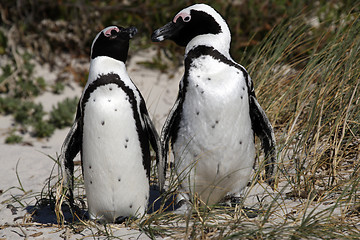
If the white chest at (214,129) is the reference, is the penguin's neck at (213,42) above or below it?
above

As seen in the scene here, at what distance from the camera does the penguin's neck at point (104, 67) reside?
3004mm

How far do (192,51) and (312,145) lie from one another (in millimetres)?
1205

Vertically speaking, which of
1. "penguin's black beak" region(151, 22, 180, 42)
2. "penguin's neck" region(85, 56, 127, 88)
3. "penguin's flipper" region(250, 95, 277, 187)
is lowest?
"penguin's flipper" region(250, 95, 277, 187)

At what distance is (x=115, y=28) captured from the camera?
10.0ft

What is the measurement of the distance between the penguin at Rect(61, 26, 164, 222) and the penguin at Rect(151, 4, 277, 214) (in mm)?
210

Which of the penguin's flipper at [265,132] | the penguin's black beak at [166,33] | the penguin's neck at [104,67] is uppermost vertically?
the penguin's black beak at [166,33]

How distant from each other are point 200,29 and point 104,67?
607mm

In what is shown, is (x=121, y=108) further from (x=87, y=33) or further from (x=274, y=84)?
(x=87, y=33)

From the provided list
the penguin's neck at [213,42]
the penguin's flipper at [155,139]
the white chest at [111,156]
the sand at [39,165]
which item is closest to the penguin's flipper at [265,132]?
the penguin's neck at [213,42]

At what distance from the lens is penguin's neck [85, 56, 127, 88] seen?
3004 millimetres

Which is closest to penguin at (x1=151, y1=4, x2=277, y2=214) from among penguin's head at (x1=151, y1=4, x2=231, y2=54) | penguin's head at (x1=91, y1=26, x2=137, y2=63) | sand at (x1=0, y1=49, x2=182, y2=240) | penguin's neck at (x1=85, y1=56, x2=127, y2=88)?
penguin's head at (x1=151, y1=4, x2=231, y2=54)

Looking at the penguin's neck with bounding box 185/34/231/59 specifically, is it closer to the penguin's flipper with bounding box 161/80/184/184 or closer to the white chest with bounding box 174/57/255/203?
the white chest with bounding box 174/57/255/203

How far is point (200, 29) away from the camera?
308 cm

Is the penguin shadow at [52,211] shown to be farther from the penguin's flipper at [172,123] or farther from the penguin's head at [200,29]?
the penguin's head at [200,29]
